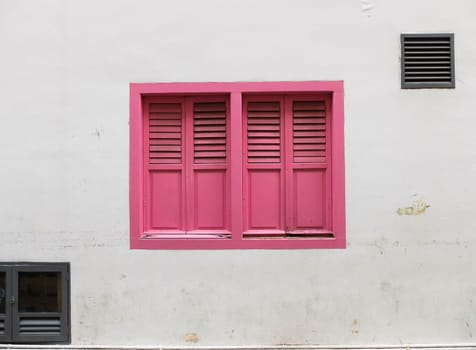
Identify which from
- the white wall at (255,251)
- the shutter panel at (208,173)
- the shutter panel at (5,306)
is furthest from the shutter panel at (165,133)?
the shutter panel at (5,306)

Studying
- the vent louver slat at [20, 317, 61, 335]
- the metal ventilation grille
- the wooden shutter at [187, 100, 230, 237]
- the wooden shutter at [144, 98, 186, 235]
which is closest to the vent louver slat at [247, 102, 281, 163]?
the wooden shutter at [187, 100, 230, 237]

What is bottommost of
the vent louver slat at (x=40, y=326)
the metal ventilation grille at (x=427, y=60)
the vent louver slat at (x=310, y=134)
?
the vent louver slat at (x=40, y=326)

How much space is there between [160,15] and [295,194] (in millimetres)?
2235

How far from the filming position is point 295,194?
5.48 metres

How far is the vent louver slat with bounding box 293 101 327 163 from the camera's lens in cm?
546

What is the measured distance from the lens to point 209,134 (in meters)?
5.51

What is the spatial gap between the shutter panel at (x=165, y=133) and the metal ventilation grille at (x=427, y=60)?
230 cm

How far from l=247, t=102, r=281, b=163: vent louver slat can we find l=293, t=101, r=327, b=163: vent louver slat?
0.60 feet

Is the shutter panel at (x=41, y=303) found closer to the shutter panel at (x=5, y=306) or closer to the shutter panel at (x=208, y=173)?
the shutter panel at (x=5, y=306)

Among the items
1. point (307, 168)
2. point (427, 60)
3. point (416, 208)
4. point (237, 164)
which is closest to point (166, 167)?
point (237, 164)

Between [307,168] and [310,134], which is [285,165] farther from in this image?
[310,134]

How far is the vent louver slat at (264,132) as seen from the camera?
548 cm

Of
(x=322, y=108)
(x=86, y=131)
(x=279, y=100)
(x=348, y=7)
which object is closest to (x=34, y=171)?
(x=86, y=131)

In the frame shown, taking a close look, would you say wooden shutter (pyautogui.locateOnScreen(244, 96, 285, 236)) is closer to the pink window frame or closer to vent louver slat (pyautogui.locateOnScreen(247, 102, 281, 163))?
vent louver slat (pyautogui.locateOnScreen(247, 102, 281, 163))
